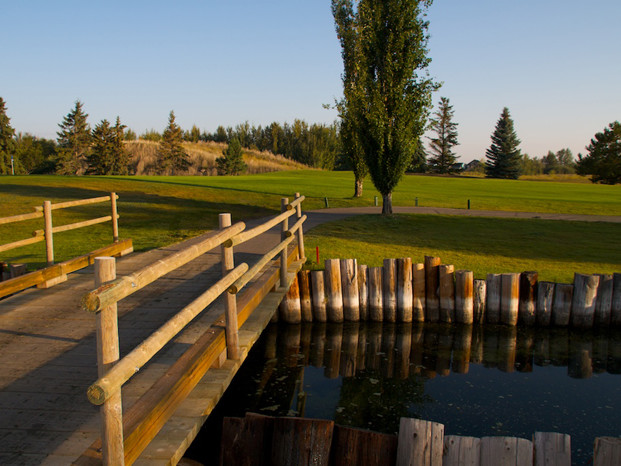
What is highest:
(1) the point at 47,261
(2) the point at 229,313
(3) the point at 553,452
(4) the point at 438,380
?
(2) the point at 229,313

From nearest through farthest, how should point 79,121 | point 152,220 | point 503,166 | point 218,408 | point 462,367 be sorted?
point 218,408 → point 462,367 → point 152,220 → point 503,166 → point 79,121

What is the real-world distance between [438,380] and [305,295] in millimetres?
Result: 3818

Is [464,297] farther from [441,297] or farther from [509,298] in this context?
[509,298]

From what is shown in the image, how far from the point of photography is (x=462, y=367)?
966cm

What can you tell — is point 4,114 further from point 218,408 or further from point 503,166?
point 218,408

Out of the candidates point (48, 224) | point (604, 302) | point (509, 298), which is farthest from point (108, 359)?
point (604, 302)

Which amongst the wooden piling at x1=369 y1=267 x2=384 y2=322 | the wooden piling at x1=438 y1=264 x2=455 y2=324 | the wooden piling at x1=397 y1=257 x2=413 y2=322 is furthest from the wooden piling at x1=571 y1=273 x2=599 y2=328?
the wooden piling at x1=369 y1=267 x2=384 y2=322

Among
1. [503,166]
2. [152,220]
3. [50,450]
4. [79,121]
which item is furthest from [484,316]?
[79,121]

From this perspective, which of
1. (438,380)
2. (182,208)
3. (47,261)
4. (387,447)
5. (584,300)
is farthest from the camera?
Answer: (182,208)

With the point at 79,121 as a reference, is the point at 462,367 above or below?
below

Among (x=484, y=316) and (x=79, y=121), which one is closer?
(x=484, y=316)

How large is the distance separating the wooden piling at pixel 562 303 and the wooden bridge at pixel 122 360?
258 inches

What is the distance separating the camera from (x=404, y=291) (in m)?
11.7

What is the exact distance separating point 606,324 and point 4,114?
97610 mm
